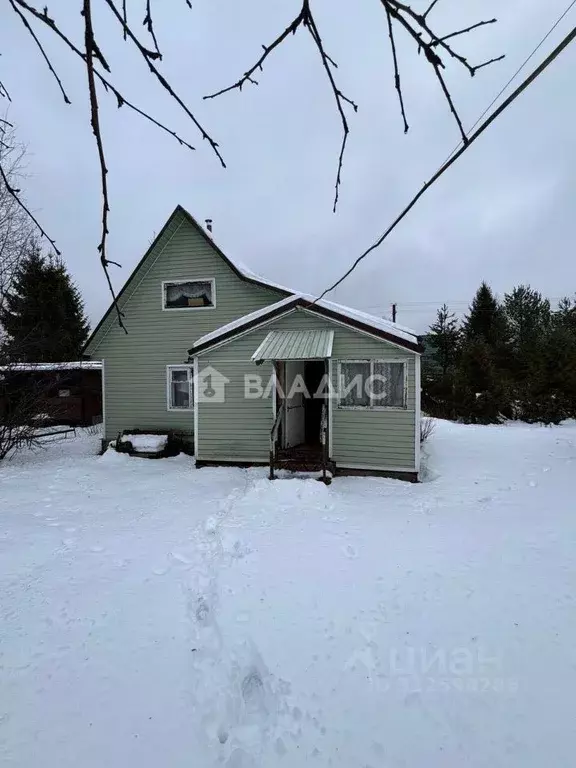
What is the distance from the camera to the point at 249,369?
32.3ft

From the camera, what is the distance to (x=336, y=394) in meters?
9.04

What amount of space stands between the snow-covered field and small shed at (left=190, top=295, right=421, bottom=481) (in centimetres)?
181

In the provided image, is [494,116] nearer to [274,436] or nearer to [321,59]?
[321,59]

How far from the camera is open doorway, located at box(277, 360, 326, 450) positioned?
9.97m

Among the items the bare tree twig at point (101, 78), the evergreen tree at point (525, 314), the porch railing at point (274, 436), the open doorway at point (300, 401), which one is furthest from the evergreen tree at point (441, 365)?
the bare tree twig at point (101, 78)

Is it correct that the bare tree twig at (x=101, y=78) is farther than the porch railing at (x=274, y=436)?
No

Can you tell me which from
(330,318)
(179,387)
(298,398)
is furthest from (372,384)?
(179,387)

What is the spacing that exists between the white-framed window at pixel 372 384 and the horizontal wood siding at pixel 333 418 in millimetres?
130

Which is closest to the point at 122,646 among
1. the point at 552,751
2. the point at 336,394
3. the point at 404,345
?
the point at 552,751

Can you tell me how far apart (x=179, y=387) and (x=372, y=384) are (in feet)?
20.1

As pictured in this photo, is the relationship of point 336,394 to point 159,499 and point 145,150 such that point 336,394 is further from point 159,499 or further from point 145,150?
point 145,150

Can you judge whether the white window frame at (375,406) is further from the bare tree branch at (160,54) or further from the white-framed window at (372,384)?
the bare tree branch at (160,54)

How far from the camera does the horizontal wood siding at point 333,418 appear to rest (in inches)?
343

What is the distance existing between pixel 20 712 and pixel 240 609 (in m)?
1.84
